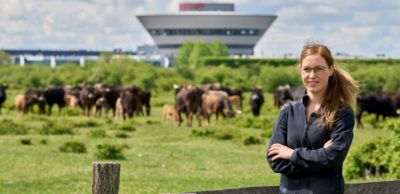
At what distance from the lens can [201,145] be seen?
29922 mm

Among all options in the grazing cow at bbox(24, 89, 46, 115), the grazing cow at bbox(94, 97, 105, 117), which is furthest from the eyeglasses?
the grazing cow at bbox(94, 97, 105, 117)

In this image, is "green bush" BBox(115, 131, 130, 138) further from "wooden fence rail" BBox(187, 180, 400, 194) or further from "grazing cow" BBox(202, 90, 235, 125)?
"wooden fence rail" BBox(187, 180, 400, 194)

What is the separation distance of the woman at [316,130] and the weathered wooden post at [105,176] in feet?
3.82

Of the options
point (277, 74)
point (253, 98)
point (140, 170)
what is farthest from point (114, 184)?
point (277, 74)

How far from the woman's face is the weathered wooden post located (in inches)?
60.9

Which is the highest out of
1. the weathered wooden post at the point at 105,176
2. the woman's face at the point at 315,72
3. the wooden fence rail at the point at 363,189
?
the woman's face at the point at 315,72

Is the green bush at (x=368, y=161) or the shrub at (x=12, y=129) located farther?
the shrub at (x=12, y=129)

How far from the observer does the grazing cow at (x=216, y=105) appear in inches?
1739

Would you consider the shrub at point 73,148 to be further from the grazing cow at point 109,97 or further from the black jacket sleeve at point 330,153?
the grazing cow at point 109,97

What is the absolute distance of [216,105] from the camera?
44.6m

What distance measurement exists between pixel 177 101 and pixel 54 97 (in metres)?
12.8

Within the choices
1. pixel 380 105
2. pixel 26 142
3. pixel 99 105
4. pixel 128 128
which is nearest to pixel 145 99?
pixel 99 105

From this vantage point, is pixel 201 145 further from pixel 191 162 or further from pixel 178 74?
pixel 178 74

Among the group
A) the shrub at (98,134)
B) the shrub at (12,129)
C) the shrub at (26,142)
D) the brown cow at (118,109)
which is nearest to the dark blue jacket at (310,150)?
the shrub at (26,142)
